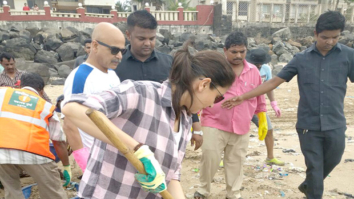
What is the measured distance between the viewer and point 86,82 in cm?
238

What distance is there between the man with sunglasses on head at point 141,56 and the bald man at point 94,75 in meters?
0.35

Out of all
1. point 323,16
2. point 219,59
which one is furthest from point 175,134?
point 323,16

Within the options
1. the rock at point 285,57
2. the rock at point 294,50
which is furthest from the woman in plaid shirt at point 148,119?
the rock at point 294,50

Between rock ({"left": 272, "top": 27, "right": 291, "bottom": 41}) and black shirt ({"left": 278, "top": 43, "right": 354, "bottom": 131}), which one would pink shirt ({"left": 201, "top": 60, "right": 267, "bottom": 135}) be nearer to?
black shirt ({"left": 278, "top": 43, "right": 354, "bottom": 131})

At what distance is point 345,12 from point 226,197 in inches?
1610

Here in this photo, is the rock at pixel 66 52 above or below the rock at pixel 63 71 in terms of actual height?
above

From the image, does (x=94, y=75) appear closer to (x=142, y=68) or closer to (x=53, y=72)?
(x=142, y=68)

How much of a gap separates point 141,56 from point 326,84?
6.40 ft

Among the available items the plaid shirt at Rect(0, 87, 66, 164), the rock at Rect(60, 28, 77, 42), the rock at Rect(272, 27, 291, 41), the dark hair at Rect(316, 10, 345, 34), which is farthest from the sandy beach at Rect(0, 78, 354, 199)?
the rock at Rect(272, 27, 291, 41)

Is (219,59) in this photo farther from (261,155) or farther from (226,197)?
(261,155)

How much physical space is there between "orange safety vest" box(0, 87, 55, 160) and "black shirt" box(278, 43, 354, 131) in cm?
273

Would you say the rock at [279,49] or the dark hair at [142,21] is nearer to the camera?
the dark hair at [142,21]

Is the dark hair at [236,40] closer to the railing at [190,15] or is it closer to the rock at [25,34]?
the rock at [25,34]

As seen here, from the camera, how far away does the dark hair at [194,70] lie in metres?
1.50
